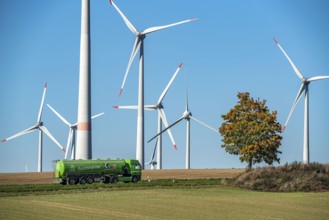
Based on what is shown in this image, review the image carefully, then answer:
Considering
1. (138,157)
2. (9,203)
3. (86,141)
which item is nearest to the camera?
(9,203)

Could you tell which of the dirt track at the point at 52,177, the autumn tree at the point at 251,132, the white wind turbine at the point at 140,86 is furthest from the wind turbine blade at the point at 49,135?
the autumn tree at the point at 251,132

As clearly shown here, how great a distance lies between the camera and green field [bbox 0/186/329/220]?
38688mm

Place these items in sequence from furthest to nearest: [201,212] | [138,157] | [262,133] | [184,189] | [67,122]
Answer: [67,122], [138,157], [262,133], [184,189], [201,212]

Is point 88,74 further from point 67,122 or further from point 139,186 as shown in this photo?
point 67,122

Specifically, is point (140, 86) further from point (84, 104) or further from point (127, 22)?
point (84, 104)

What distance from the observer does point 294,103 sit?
354 feet

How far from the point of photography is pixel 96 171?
7625 centimetres

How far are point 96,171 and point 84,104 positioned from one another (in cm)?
954

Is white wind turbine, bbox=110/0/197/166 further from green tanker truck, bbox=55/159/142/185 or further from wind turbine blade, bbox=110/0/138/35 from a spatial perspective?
green tanker truck, bbox=55/159/142/185

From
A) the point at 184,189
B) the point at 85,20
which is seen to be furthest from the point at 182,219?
the point at 85,20

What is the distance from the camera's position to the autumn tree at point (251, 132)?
96938mm

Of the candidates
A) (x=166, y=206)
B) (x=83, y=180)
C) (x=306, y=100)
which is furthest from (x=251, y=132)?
(x=166, y=206)

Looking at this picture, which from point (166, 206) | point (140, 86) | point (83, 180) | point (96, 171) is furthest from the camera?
point (140, 86)

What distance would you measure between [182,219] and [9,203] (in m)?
16.4
